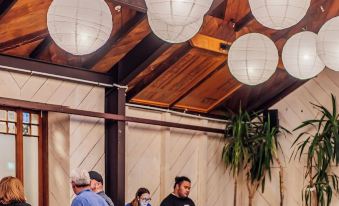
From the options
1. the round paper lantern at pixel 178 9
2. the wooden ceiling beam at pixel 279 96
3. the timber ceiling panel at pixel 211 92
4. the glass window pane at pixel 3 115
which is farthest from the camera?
the wooden ceiling beam at pixel 279 96

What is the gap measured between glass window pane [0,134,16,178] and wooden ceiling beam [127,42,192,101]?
198 cm

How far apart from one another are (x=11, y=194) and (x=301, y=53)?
2580 millimetres

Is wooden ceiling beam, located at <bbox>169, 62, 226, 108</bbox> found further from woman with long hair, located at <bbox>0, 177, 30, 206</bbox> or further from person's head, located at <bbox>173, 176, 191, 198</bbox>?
woman with long hair, located at <bbox>0, 177, 30, 206</bbox>

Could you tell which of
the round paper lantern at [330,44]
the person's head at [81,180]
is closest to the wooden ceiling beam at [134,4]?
the person's head at [81,180]

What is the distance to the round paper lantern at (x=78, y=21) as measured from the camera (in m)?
4.10

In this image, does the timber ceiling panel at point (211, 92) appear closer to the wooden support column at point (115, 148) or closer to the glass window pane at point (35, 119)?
the wooden support column at point (115, 148)

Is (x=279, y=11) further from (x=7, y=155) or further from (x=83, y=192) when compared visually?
(x=7, y=155)

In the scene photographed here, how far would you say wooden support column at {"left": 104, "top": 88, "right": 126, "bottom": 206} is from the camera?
7562mm

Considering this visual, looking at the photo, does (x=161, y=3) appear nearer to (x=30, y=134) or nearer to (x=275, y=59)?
(x=275, y=59)

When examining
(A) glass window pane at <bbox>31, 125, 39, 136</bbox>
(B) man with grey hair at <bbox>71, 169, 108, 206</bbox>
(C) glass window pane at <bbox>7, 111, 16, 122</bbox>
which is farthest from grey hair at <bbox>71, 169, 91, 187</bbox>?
(A) glass window pane at <bbox>31, 125, 39, 136</bbox>

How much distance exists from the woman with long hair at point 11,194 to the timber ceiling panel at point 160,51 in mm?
2106

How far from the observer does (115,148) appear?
759cm

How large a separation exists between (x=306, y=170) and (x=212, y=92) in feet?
6.08

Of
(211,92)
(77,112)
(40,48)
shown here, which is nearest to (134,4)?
(40,48)
